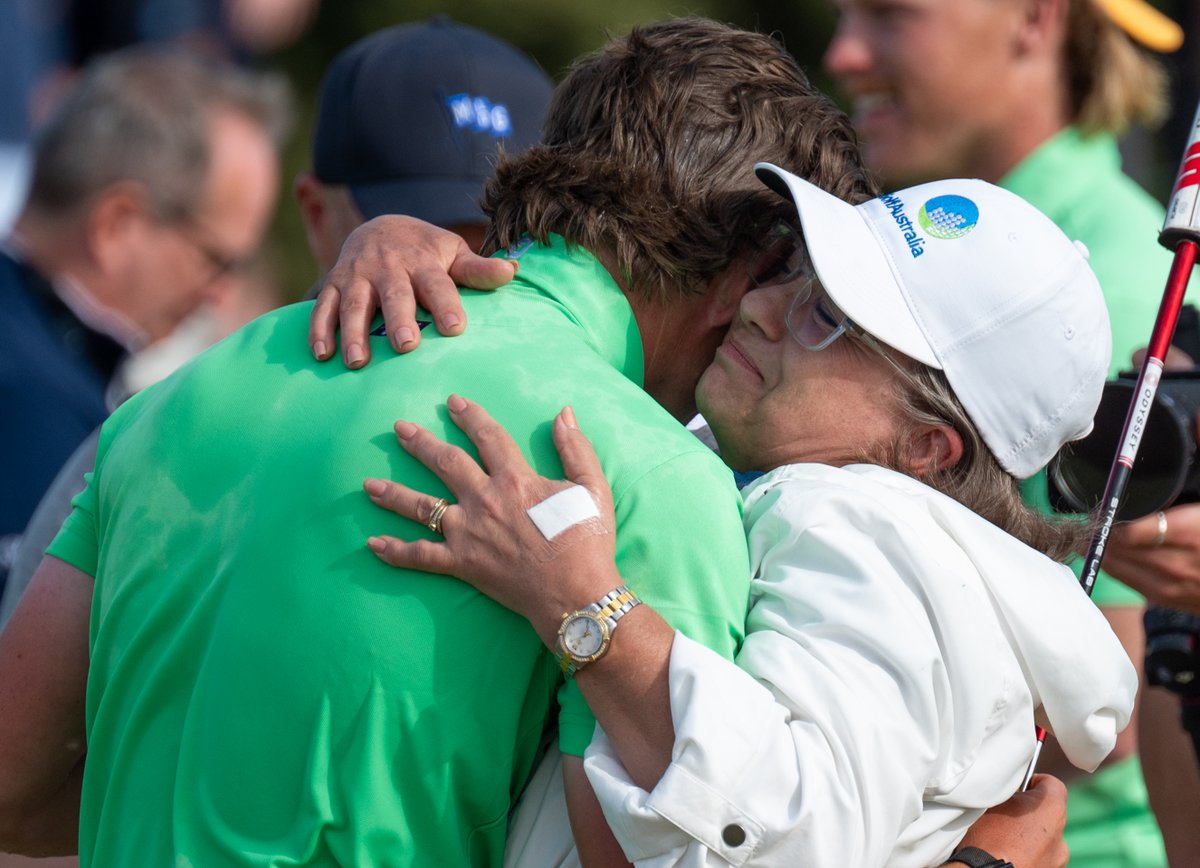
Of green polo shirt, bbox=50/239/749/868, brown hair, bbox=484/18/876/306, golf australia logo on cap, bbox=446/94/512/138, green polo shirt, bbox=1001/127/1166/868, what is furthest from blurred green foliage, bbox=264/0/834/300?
green polo shirt, bbox=50/239/749/868

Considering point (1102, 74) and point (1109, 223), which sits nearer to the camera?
point (1109, 223)

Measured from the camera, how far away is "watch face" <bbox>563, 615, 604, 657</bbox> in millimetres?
1635

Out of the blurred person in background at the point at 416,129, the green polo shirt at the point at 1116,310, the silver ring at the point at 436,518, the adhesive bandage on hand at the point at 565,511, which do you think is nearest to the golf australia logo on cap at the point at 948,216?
the adhesive bandage on hand at the point at 565,511

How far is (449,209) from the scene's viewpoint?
348 centimetres

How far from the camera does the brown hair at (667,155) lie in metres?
2.00

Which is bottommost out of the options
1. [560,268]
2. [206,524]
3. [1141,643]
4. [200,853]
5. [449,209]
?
[1141,643]

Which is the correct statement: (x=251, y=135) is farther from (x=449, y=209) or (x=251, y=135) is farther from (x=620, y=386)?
(x=620, y=386)

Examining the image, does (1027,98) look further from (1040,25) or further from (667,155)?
(667,155)

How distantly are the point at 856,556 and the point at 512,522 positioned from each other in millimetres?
401

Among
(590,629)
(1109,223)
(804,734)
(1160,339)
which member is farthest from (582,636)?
(1109,223)

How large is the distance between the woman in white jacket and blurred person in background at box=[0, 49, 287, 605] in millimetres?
2335

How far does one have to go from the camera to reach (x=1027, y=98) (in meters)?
3.69

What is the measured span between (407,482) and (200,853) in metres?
0.50

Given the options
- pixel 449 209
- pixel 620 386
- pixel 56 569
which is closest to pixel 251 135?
pixel 449 209
